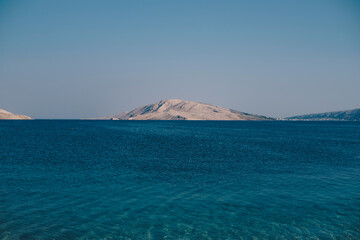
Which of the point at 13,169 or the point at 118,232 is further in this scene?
the point at 13,169

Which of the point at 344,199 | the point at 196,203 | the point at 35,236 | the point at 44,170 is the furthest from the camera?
the point at 44,170

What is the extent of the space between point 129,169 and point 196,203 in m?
19.9

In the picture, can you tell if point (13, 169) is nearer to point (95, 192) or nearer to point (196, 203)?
point (95, 192)

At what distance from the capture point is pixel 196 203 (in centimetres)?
2703

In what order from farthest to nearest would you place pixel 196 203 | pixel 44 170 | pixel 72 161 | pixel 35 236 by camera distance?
pixel 72 161, pixel 44 170, pixel 196 203, pixel 35 236

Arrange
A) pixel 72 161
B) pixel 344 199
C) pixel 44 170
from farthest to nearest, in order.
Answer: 1. pixel 72 161
2. pixel 44 170
3. pixel 344 199

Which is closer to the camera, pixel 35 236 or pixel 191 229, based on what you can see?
pixel 35 236

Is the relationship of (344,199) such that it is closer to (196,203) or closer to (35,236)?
(196,203)

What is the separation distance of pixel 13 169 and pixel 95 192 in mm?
21721

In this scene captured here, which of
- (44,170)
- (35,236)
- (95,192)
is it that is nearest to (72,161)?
(44,170)

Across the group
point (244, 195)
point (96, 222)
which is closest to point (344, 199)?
point (244, 195)

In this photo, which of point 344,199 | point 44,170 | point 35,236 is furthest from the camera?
point 44,170

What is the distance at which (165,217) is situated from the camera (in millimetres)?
23516

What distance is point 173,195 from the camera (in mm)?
29484
